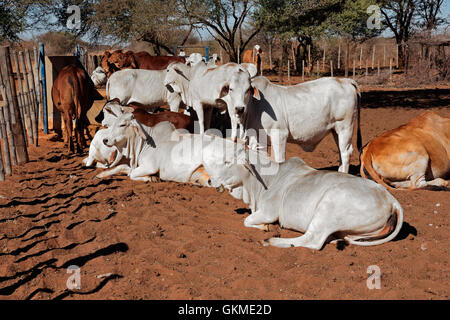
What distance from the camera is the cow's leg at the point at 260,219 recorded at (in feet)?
16.5

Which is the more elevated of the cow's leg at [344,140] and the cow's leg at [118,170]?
the cow's leg at [344,140]

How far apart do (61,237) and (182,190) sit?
6.85 ft

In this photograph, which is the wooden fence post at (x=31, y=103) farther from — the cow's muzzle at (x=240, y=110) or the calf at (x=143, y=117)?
the cow's muzzle at (x=240, y=110)

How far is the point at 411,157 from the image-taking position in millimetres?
6160

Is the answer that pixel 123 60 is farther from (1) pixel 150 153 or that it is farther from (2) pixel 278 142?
(2) pixel 278 142

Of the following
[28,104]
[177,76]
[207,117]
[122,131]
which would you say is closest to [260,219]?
[122,131]

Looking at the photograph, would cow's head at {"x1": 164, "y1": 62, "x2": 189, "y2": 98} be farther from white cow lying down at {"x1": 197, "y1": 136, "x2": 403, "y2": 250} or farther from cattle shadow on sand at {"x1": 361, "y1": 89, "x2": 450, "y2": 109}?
cattle shadow on sand at {"x1": 361, "y1": 89, "x2": 450, "y2": 109}

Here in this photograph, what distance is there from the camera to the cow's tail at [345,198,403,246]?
4434mm

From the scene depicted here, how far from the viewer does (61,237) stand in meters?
5.05

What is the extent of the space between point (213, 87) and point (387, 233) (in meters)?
4.10

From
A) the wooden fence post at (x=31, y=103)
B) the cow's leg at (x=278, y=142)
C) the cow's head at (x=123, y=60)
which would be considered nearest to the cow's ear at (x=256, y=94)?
the cow's leg at (x=278, y=142)

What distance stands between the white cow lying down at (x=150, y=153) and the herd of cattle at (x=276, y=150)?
16mm
